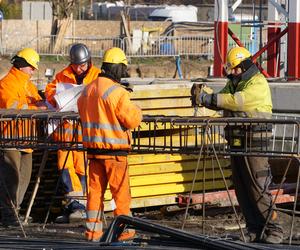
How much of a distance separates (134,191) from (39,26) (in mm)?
46271

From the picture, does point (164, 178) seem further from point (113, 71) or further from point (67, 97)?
point (113, 71)

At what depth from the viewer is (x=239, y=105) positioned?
34.5 feet

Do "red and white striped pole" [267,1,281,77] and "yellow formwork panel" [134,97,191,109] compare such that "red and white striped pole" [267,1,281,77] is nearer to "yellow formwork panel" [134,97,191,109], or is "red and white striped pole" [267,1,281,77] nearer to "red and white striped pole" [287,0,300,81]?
"red and white striped pole" [287,0,300,81]

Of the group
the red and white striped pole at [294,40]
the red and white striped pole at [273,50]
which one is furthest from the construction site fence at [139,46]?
the red and white striped pole at [294,40]

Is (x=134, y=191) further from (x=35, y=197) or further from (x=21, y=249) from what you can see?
(x=21, y=249)

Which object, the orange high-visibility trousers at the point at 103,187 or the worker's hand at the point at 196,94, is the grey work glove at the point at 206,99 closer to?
the worker's hand at the point at 196,94

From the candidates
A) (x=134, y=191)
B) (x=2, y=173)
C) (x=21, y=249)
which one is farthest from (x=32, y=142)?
(x=21, y=249)

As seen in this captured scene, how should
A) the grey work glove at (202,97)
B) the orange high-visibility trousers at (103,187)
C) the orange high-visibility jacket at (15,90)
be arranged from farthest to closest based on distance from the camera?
the orange high-visibility jacket at (15,90), the grey work glove at (202,97), the orange high-visibility trousers at (103,187)

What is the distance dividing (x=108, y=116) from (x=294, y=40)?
7494 millimetres

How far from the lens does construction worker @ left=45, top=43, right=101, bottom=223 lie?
39.8ft

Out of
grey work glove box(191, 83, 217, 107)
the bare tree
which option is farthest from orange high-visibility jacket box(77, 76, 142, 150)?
the bare tree

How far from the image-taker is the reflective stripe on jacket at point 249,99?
10469 millimetres

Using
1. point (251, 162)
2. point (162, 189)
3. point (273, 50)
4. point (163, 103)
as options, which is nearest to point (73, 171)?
point (162, 189)

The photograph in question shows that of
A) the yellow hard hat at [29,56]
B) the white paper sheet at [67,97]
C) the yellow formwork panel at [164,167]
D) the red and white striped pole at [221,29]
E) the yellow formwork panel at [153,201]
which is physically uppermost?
the red and white striped pole at [221,29]
